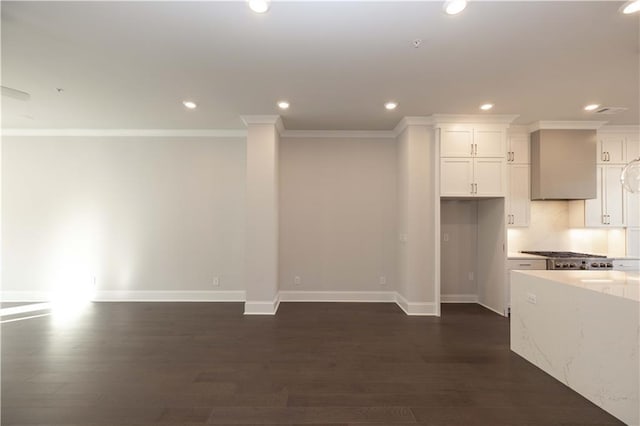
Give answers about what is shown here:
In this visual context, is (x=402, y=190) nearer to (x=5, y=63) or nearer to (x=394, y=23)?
(x=394, y=23)

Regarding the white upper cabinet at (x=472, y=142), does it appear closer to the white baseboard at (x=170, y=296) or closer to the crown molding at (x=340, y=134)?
the crown molding at (x=340, y=134)

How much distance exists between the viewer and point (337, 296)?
4703 millimetres

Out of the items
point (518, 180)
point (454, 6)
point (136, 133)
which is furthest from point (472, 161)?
point (136, 133)

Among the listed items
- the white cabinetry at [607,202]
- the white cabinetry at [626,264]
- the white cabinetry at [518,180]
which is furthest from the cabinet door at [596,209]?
the white cabinetry at [518,180]

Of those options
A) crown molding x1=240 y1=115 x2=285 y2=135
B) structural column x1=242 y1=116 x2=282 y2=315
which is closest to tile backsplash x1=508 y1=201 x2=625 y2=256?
structural column x1=242 y1=116 x2=282 y2=315

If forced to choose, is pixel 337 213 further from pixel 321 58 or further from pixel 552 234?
pixel 552 234

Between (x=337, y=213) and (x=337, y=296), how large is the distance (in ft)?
4.70

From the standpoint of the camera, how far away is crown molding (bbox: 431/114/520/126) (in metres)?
3.99

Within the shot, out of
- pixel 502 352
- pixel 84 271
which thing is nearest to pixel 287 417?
pixel 502 352

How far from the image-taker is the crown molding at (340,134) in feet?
15.6

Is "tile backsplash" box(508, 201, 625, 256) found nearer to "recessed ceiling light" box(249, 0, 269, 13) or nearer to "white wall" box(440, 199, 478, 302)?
"white wall" box(440, 199, 478, 302)

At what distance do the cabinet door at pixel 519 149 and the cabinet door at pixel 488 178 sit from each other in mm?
528

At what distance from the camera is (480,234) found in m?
4.66

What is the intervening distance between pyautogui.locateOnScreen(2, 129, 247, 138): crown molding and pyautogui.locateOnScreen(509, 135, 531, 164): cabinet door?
14.7ft
